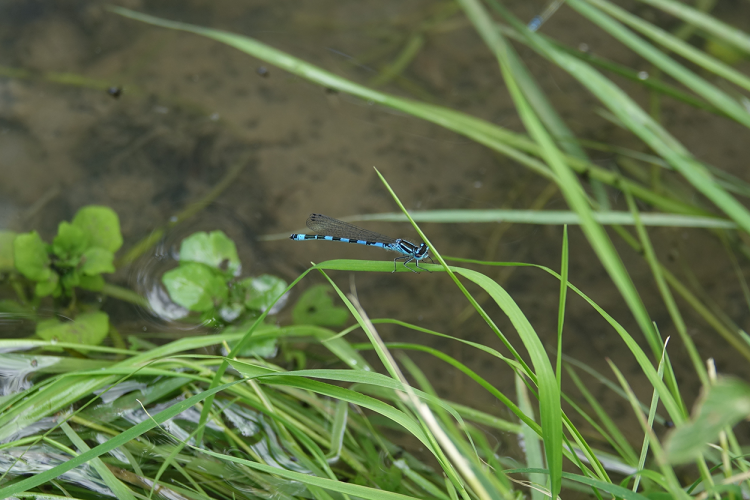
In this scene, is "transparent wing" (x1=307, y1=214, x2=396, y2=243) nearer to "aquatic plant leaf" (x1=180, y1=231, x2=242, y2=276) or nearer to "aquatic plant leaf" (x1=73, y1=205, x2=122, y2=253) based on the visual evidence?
Answer: "aquatic plant leaf" (x1=180, y1=231, x2=242, y2=276)

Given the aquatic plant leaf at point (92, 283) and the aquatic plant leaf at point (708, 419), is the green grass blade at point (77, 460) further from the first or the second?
the aquatic plant leaf at point (92, 283)

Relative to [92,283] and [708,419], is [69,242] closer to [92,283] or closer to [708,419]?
[92,283]

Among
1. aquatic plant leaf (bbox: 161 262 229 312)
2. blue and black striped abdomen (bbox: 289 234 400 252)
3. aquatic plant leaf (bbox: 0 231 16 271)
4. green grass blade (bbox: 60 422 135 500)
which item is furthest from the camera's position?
blue and black striped abdomen (bbox: 289 234 400 252)

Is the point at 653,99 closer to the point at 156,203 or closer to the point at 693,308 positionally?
the point at 693,308

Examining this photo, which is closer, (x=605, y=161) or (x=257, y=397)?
(x=257, y=397)

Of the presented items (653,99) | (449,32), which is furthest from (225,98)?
(653,99)

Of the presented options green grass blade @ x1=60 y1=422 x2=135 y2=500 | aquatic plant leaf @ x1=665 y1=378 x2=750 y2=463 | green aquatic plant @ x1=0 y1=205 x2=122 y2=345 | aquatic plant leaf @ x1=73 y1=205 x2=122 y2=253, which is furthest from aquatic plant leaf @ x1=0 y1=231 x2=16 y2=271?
aquatic plant leaf @ x1=665 y1=378 x2=750 y2=463

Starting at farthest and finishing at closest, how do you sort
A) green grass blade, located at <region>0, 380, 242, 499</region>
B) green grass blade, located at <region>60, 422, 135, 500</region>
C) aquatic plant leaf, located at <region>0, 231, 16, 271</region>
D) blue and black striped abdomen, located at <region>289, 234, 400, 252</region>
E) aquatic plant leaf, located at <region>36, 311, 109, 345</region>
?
blue and black striped abdomen, located at <region>289, 234, 400, 252</region>
aquatic plant leaf, located at <region>0, 231, 16, 271</region>
aquatic plant leaf, located at <region>36, 311, 109, 345</region>
green grass blade, located at <region>60, 422, 135, 500</region>
green grass blade, located at <region>0, 380, 242, 499</region>
